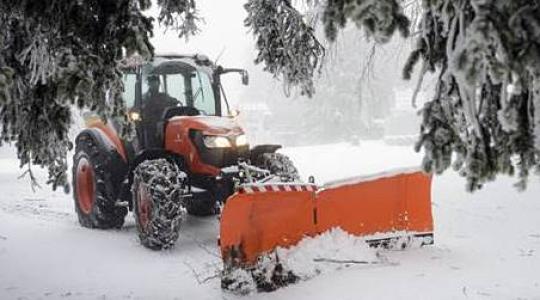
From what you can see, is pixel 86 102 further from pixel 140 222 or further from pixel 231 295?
pixel 140 222

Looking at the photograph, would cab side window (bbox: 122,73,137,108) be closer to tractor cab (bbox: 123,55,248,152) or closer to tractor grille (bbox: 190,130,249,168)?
tractor cab (bbox: 123,55,248,152)

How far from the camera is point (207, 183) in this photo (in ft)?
25.5

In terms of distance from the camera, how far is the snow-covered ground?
5.37m

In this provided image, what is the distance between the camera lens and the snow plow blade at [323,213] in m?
5.78

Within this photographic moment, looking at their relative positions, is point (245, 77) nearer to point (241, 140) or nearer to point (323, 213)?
point (241, 140)

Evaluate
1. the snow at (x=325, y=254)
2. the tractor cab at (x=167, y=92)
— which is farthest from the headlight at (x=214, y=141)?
the snow at (x=325, y=254)

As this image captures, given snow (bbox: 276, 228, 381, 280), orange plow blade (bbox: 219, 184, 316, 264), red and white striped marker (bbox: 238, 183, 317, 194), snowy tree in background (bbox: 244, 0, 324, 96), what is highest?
snowy tree in background (bbox: 244, 0, 324, 96)

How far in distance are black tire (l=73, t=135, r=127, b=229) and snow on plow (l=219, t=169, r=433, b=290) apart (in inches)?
114

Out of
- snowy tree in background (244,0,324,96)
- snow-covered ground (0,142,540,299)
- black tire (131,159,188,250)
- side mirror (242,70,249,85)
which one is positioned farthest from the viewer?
side mirror (242,70,249,85)

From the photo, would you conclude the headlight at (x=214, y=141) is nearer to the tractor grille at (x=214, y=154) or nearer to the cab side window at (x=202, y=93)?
the tractor grille at (x=214, y=154)

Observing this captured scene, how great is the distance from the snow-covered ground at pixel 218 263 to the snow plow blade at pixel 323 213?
1.10ft

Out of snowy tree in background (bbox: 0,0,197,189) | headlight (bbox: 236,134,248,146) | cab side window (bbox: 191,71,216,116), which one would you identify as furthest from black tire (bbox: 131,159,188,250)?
snowy tree in background (bbox: 0,0,197,189)

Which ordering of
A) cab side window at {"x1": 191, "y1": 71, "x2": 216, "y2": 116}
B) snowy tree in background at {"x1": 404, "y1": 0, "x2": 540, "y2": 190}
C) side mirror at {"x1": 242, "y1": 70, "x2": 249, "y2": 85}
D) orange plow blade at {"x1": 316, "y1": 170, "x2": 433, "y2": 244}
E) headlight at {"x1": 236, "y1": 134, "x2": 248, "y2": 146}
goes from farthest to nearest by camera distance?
cab side window at {"x1": 191, "y1": 71, "x2": 216, "y2": 116}, side mirror at {"x1": 242, "y1": 70, "x2": 249, "y2": 85}, headlight at {"x1": 236, "y1": 134, "x2": 248, "y2": 146}, orange plow blade at {"x1": 316, "y1": 170, "x2": 433, "y2": 244}, snowy tree in background at {"x1": 404, "y1": 0, "x2": 540, "y2": 190}

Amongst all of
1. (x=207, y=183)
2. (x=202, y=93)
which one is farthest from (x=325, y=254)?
(x=202, y=93)
